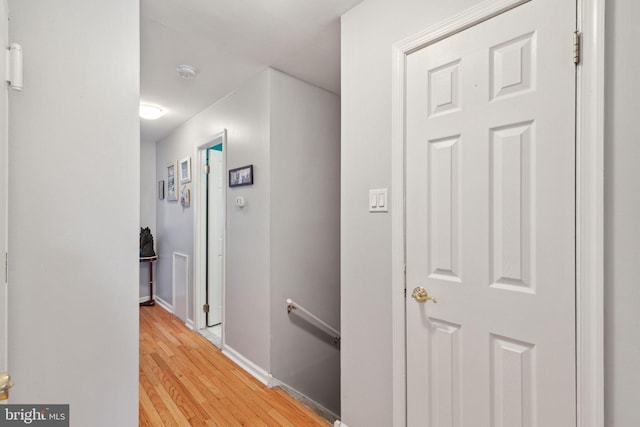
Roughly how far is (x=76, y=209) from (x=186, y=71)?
1760 millimetres

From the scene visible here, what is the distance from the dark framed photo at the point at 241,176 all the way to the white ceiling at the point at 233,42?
2.47 feet

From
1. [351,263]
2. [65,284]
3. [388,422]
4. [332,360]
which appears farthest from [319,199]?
[65,284]

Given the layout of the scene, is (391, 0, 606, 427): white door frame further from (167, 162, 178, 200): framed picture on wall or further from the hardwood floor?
(167, 162, 178, 200): framed picture on wall

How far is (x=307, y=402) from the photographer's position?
2262 millimetres

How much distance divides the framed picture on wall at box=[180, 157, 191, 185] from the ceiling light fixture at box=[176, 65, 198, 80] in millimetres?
1334

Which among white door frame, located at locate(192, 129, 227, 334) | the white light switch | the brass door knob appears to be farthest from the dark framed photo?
the brass door knob

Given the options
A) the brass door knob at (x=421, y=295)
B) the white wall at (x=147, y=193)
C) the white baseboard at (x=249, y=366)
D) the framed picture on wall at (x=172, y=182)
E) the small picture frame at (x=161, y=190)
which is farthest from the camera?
the white wall at (x=147, y=193)

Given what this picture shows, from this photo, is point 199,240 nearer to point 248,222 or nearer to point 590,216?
point 248,222

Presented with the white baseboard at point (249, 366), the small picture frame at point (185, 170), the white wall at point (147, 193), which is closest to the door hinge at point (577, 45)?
the white baseboard at point (249, 366)

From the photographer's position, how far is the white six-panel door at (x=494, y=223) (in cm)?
107

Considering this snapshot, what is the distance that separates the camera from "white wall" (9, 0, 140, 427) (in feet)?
3.41

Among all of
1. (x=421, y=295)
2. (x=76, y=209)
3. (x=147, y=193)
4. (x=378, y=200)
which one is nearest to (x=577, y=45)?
(x=378, y=200)
